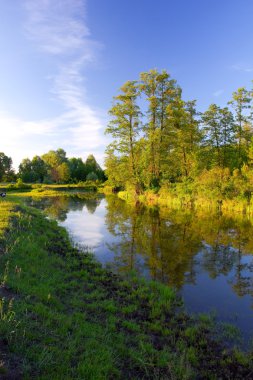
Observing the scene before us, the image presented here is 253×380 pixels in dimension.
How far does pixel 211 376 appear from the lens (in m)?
5.40

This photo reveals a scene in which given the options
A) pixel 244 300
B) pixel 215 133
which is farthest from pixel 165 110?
pixel 244 300

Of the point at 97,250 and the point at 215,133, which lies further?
the point at 215,133

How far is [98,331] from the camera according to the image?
630 cm

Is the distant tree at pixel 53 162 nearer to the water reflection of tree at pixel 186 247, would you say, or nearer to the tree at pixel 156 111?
the tree at pixel 156 111

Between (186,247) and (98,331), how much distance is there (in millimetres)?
10787

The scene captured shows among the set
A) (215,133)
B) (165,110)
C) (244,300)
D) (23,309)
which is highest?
(165,110)

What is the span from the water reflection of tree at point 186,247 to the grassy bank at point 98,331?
2589 millimetres

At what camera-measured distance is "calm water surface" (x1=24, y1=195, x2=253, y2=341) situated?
30.8 ft

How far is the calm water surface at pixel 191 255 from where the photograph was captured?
30.8ft

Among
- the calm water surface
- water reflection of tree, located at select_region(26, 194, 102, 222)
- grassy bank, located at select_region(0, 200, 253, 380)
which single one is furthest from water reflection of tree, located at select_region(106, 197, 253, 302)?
water reflection of tree, located at select_region(26, 194, 102, 222)

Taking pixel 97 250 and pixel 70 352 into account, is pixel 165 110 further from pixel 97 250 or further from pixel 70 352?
pixel 70 352

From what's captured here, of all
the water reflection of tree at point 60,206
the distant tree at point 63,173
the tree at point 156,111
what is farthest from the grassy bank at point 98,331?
the distant tree at point 63,173

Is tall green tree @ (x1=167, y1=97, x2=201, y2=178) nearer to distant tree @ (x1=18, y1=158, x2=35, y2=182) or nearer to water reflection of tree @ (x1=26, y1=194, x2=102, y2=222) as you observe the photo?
water reflection of tree @ (x1=26, y1=194, x2=102, y2=222)

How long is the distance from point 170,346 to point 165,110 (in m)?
41.6
